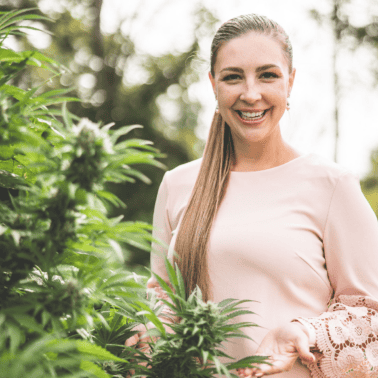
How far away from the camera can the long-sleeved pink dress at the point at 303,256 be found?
1352 millimetres

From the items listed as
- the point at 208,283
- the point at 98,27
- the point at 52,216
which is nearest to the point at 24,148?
the point at 52,216

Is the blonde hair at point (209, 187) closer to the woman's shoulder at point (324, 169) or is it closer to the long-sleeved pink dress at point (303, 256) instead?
the long-sleeved pink dress at point (303, 256)

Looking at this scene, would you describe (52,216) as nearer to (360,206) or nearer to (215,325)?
(215,325)

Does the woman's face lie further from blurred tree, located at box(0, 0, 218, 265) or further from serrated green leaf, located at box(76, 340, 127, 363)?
blurred tree, located at box(0, 0, 218, 265)

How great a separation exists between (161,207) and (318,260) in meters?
0.66

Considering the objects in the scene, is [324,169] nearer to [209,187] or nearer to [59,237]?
[209,187]

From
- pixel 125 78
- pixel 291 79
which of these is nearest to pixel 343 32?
pixel 125 78

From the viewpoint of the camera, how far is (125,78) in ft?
31.0

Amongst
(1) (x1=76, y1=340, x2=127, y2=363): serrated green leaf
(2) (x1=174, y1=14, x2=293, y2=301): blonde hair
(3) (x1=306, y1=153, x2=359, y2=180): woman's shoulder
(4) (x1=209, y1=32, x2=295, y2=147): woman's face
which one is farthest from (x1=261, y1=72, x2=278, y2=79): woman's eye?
(1) (x1=76, y1=340, x2=127, y2=363): serrated green leaf

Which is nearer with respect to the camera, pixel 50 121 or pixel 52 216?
pixel 52 216

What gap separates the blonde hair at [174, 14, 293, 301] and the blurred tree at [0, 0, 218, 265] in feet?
21.5

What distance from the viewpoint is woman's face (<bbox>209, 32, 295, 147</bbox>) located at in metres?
1.47

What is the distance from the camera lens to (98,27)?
9016mm

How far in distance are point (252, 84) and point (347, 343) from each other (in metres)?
0.86
